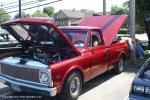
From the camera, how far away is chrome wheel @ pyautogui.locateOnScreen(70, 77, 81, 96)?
654 cm

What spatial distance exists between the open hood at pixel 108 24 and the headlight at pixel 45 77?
9.92 ft

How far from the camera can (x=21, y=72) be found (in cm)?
636

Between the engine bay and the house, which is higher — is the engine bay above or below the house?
below

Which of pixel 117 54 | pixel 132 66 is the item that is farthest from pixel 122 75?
pixel 132 66

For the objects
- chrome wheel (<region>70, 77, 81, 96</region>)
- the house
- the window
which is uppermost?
the house

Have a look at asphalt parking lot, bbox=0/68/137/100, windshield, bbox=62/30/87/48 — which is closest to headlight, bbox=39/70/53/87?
asphalt parking lot, bbox=0/68/137/100

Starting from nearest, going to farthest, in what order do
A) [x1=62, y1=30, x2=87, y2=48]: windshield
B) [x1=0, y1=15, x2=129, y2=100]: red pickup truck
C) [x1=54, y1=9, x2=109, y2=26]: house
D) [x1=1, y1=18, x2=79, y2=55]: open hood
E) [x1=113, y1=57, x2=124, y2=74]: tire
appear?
1. [x1=0, y1=15, x2=129, y2=100]: red pickup truck
2. [x1=1, y1=18, x2=79, y2=55]: open hood
3. [x1=62, y1=30, x2=87, y2=48]: windshield
4. [x1=113, y1=57, x2=124, y2=74]: tire
5. [x1=54, y1=9, x2=109, y2=26]: house

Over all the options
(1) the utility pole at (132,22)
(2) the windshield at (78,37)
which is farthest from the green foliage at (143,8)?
(2) the windshield at (78,37)

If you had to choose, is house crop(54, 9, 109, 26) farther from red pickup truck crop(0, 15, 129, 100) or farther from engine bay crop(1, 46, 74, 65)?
engine bay crop(1, 46, 74, 65)

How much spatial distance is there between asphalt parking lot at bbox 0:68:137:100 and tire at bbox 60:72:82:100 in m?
0.35

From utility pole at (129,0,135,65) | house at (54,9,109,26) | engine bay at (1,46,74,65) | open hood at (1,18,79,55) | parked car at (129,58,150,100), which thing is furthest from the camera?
house at (54,9,109,26)

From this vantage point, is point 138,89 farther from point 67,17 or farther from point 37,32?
point 67,17

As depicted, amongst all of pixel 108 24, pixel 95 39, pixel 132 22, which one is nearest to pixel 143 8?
pixel 132 22

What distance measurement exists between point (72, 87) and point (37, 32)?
1575 millimetres
